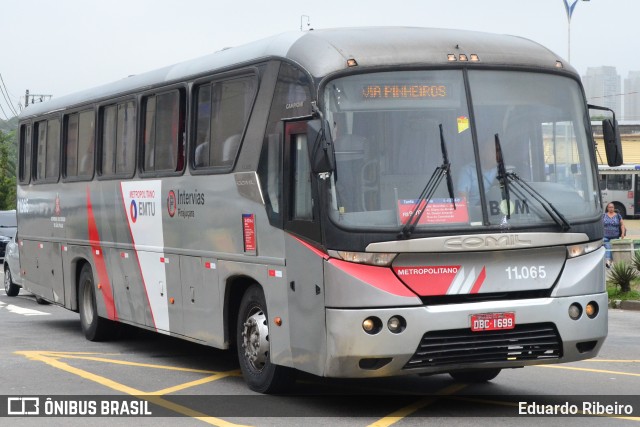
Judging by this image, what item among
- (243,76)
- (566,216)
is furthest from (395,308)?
(243,76)

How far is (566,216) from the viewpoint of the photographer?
9.48m

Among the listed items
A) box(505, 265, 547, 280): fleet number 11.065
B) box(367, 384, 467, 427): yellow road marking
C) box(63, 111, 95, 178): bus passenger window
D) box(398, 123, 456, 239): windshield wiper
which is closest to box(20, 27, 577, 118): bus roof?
box(398, 123, 456, 239): windshield wiper

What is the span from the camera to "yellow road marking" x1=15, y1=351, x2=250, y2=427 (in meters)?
9.34

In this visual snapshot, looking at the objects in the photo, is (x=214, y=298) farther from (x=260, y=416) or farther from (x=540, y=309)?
(x=540, y=309)

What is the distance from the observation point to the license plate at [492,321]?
9.00 meters

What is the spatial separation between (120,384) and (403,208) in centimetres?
383

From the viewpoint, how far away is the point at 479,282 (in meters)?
9.09

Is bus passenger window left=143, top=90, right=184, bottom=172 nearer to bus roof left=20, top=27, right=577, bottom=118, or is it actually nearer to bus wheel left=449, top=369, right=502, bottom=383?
bus roof left=20, top=27, right=577, bottom=118

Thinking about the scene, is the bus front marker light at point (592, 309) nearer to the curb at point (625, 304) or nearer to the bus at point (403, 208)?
the bus at point (403, 208)

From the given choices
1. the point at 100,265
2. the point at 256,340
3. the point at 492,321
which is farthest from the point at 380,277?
the point at 100,265

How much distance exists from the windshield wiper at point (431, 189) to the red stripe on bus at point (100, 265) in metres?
6.71

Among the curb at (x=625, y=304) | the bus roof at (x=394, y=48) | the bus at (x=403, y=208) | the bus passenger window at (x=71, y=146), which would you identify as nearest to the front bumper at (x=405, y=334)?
the bus at (x=403, y=208)

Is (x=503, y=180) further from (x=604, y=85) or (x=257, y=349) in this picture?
(x=604, y=85)

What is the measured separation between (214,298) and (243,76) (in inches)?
86.7
